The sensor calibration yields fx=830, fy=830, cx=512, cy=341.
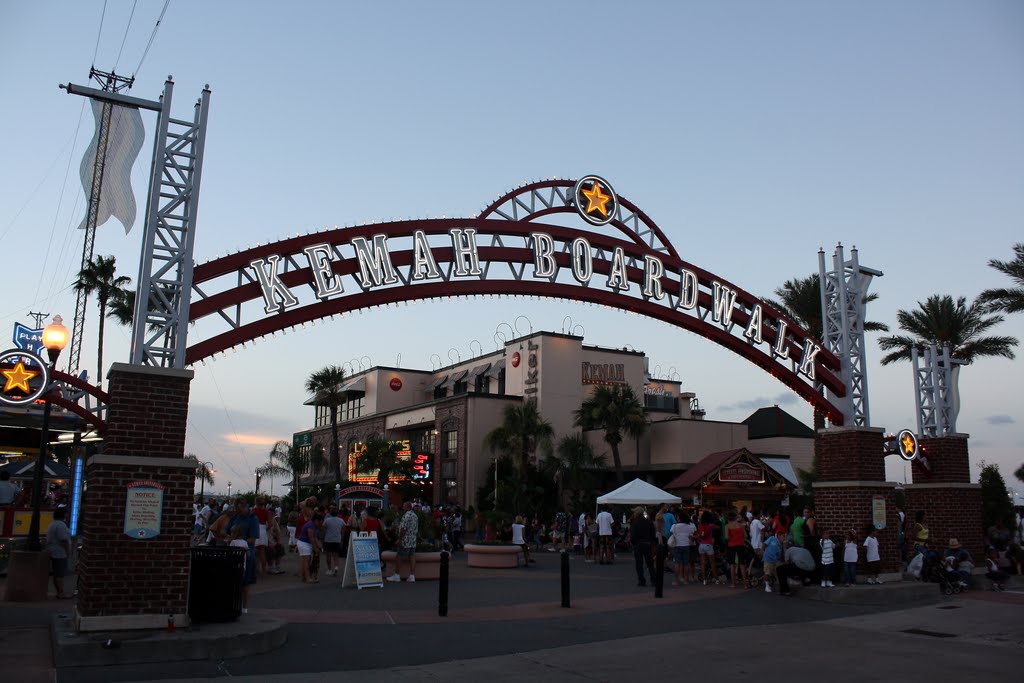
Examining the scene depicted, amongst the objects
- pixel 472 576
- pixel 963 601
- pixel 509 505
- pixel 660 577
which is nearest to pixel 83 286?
pixel 509 505

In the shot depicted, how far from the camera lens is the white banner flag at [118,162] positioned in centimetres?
1228

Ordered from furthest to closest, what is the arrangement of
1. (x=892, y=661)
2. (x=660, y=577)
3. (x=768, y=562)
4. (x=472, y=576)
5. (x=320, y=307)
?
(x=472, y=576) → (x=768, y=562) → (x=660, y=577) → (x=320, y=307) → (x=892, y=661)

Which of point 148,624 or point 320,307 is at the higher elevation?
point 320,307

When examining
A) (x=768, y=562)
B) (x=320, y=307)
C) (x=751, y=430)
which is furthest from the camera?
(x=751, y=430)

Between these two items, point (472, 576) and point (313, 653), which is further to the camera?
point (472, 576)

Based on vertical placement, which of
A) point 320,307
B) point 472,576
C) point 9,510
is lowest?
point 472,576

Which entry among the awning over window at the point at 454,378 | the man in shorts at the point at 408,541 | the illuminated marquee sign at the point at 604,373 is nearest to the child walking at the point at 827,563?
the man in shorts at the point at 408,541

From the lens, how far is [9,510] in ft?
69.9

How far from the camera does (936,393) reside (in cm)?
2186

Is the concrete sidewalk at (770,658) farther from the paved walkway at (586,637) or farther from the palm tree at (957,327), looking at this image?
the palm tree at (957,327)

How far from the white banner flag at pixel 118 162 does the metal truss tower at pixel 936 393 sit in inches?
745

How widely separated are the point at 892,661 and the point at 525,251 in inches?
384

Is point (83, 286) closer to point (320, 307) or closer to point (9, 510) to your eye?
point (9, 510)

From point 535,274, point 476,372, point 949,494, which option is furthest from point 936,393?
point 476,372
